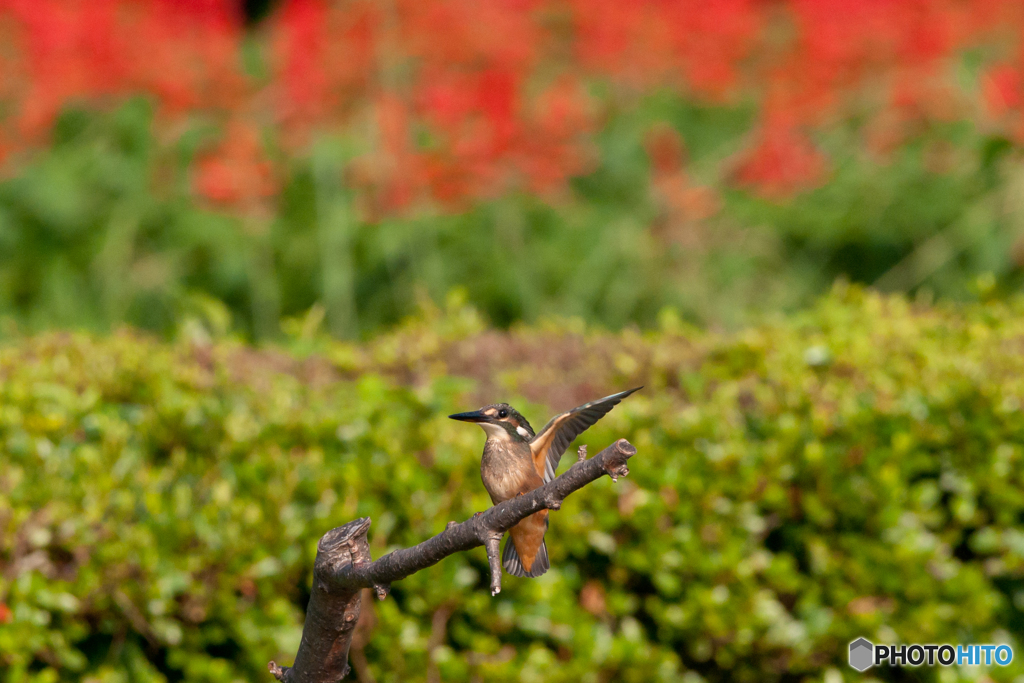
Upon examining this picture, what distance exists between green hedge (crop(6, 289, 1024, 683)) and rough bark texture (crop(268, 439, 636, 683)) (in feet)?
5.05

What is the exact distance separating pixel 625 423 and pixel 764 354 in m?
0.80

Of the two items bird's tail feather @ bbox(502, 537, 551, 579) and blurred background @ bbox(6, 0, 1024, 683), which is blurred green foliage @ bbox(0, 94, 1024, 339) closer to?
blurred background @ bbox(6, 0, 1024, 683)

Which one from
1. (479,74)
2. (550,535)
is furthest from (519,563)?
(479,74)

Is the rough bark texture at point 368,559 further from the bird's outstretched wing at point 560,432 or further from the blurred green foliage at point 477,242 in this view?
the blurred green foliage at point 477,242

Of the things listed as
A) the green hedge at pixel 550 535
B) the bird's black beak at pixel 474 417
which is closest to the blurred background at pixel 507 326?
the green hedge at pixel 550 535

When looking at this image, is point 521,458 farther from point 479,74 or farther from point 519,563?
point 479,74

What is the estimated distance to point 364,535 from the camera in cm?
102

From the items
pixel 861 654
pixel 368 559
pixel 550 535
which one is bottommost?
pixel 861 654

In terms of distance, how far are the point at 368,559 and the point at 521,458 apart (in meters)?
0.23

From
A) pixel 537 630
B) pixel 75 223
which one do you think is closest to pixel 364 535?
pixel 537 630

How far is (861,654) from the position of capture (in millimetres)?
2893

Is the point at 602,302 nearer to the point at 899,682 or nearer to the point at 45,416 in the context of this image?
the point at 899,682

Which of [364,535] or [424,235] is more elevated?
[364,535]

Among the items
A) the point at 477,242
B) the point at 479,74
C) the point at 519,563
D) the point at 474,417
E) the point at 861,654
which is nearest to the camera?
the point at 474,417
